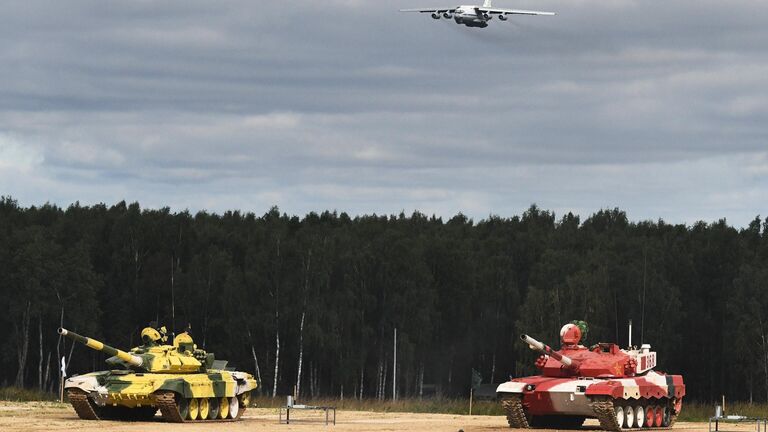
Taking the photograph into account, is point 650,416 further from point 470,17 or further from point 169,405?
point 470,17

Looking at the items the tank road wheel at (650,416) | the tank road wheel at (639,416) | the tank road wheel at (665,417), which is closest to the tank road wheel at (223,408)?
the tank road wheel at (639,416)

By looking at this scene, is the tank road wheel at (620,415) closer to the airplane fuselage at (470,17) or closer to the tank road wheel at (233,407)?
the tank road wheel at (233,407)

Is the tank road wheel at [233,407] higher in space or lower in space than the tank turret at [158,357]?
lower

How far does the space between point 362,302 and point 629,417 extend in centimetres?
6525

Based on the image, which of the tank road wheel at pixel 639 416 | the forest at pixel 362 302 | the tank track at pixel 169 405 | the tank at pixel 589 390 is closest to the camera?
the tank at pixel 589 390

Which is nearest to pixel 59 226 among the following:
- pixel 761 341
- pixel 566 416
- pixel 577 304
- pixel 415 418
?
pixel 577 304

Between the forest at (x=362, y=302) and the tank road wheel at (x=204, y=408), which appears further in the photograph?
the forest at (x=362, y=302)

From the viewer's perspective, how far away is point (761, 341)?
102312mm

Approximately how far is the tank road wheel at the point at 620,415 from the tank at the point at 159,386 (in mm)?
12297

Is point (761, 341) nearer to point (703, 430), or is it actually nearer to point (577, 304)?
point (577, 304)

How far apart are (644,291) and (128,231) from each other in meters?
36.2

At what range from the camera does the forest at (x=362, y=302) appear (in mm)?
104188

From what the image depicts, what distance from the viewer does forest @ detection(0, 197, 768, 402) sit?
10419 centimetres

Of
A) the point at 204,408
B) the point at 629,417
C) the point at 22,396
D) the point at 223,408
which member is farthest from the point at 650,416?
the point at 22,396
